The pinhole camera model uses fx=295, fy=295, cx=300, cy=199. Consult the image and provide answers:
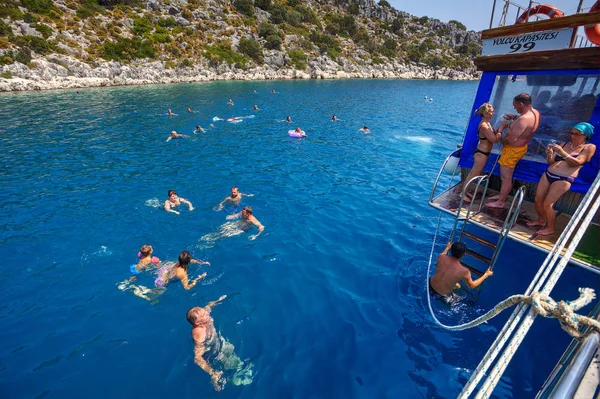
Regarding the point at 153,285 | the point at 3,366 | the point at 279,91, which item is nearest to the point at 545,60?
the point at 153,285

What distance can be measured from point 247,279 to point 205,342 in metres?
2.15

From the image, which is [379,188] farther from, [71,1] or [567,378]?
[71,1]

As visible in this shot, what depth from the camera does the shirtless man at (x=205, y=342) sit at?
18.3ft

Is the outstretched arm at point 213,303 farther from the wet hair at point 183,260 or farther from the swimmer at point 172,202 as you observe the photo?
the swimmer at point 172,202

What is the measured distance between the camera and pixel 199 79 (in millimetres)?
54344

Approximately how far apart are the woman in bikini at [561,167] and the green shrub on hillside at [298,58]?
66.9 meters

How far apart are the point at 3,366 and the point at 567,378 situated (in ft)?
29.0

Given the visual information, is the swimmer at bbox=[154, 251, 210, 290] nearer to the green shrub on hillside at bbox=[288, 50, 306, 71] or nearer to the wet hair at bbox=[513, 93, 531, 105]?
the wet hair at bbox=[513, 93, 531, 105]

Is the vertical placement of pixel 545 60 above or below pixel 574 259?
above

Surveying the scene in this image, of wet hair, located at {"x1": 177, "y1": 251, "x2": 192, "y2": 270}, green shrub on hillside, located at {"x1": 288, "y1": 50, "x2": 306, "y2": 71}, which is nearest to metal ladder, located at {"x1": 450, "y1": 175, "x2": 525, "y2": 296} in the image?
wet hair, located at {"x1": 177, "y1": 251, "x2": 192, "y2": 270}

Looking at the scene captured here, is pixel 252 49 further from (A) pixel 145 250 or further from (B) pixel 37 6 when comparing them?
(A) pixel 145 250

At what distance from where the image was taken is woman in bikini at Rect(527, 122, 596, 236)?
563cm

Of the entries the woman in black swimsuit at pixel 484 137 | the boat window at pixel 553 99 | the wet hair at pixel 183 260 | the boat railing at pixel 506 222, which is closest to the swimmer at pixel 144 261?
the wet hair at pixel 183 260

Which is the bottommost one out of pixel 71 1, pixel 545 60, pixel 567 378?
pixel 567 378
